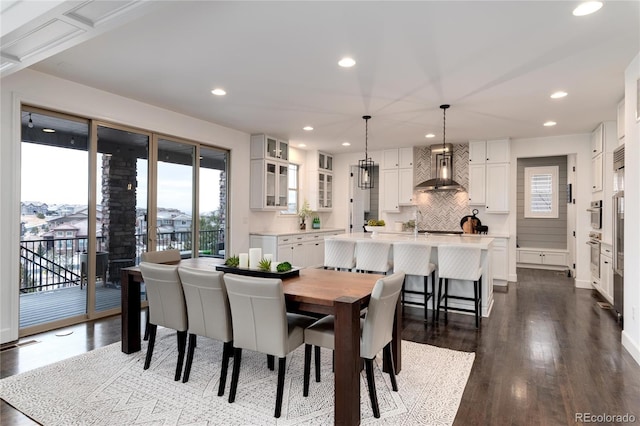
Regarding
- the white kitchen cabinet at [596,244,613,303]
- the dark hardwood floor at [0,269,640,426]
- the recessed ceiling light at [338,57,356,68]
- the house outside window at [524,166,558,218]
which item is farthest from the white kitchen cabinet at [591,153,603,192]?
the recessed ceiling light at [338,57,356,68]

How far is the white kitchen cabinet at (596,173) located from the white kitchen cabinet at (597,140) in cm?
9

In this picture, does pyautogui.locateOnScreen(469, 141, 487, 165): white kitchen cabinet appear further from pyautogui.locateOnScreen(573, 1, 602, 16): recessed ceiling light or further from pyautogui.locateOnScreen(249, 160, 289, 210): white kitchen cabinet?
pyautogui.locateOnScreen(573, 1, 602, 16): recessed ceiling light

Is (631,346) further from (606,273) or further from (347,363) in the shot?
(347,363)

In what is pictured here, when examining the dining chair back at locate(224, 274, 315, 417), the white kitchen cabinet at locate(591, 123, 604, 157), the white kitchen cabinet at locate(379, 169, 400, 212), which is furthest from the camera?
the white kitchen cabinet at locate(379, 169, 400, 212)

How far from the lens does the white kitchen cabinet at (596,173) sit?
5.64 m

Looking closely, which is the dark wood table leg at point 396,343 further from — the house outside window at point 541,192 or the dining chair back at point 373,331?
the house outside window at point 541,192

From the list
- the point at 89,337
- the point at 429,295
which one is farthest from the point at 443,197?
the point at 89,337

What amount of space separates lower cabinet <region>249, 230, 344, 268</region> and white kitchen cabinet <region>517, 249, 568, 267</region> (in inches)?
180

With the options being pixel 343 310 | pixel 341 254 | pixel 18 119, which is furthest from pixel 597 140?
pixel 18 119

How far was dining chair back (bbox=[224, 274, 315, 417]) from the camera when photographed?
225cm

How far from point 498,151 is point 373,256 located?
382 centimetres

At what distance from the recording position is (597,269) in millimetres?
5695

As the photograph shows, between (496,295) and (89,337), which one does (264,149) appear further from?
(496,295)

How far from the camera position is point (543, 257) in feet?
27.4
